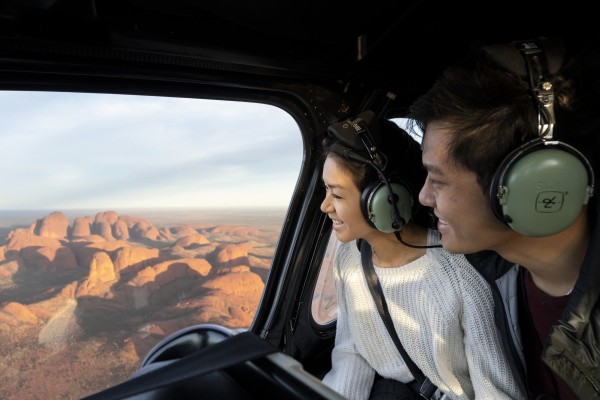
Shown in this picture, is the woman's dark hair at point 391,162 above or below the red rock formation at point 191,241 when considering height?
above

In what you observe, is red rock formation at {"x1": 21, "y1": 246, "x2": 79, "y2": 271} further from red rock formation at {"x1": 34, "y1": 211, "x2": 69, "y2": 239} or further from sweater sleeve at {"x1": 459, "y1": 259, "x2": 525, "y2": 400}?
sweater sleeve at {"x1": 459, "y1": 259, "x2": 525, "y2": 400}

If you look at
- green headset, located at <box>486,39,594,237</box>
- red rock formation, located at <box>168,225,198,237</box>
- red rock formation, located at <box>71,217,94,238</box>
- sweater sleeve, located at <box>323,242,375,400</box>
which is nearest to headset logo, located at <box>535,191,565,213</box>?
green headset, located at <box>486,39,594,237</box>

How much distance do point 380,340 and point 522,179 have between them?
117cm

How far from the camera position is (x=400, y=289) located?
6.02 feet

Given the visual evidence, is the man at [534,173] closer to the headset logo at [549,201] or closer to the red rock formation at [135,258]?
the headset logo at [549,201]

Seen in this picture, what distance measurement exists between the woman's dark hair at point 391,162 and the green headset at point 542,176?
2.33 feet

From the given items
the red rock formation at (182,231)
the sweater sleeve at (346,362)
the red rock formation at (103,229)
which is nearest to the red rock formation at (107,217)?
the red rock formation at (103,229)

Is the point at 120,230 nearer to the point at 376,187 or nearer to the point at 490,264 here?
the point at 376,187

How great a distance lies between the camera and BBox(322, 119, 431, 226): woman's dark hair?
5.87ft

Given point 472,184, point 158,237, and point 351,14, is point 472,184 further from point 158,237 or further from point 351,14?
point 158,237

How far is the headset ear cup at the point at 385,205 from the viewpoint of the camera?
1.70m

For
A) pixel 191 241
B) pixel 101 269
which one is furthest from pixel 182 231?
pixel 101 269

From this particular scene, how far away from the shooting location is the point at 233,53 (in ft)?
5.98

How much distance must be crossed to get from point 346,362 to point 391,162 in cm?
100
